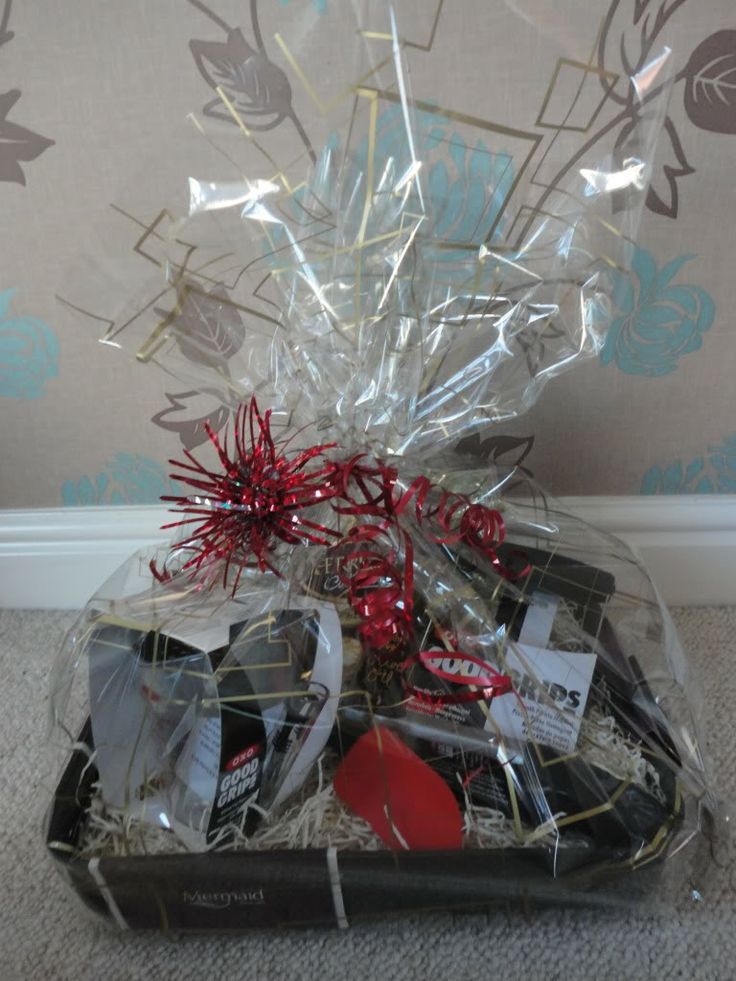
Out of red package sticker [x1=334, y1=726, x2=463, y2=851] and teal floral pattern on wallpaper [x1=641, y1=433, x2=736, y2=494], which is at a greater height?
teal floral pattern on wallpaper [x1=641, y1=433, x2=736, y2=494]

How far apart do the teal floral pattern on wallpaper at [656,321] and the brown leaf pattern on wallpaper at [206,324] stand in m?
0.38

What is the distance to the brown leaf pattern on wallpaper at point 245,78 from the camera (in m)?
0.75

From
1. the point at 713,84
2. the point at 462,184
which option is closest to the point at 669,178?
the point at 713,84

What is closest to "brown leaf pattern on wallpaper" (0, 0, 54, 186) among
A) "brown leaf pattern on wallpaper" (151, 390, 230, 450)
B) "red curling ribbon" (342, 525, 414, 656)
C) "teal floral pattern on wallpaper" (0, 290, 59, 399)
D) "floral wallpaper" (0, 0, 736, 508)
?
"floral wallpaper" (0, 0, 736, 508)

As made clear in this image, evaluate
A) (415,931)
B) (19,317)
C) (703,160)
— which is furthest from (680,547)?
(19,317)

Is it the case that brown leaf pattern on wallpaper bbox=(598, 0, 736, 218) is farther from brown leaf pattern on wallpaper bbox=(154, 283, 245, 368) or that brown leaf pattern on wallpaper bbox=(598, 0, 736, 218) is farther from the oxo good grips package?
the oxo good grips package

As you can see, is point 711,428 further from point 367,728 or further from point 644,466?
point 367,728

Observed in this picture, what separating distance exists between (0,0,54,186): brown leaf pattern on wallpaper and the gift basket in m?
0.21

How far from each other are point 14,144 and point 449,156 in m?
0.42

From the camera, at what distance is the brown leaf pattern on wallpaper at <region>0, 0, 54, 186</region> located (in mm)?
789

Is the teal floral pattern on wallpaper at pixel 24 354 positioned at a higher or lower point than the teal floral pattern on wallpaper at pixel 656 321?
lower

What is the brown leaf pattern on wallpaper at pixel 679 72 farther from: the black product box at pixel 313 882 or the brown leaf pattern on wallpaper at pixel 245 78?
the black product box at pixel 313 882

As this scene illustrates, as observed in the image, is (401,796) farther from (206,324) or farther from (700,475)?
(700,475)

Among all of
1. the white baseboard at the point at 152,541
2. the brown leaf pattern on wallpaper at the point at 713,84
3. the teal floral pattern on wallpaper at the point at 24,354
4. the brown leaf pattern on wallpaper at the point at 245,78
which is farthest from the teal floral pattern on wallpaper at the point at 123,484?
the brown leaf pattern on wallpaper at the point at 713,84
